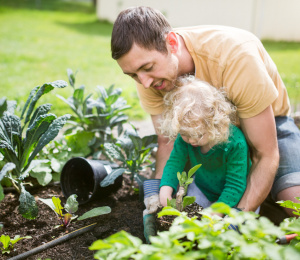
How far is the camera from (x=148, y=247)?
39.4 inches

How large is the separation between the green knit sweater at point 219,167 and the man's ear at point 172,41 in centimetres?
57

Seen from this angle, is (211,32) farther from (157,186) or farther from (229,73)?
(157,186)

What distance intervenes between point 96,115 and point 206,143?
3.41 feet

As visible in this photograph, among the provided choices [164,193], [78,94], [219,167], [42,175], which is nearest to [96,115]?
[78,94]

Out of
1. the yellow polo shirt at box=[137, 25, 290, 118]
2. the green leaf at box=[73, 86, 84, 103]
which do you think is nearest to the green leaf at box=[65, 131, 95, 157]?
the green leaf at box=[73, 86, 84, 103]

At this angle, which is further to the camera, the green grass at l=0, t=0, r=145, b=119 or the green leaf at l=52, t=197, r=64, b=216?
the green grass at l=0, t=0, r=145, b=119

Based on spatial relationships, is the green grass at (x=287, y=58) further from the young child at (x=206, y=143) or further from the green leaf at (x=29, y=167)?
the green leaf at (x=29, y=167)

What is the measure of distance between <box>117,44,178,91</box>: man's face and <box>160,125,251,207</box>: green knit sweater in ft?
1.36

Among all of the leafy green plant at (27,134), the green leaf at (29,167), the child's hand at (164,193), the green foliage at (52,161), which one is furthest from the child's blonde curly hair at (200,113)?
the green foliage at (52,161)

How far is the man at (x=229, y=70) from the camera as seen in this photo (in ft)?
6.43

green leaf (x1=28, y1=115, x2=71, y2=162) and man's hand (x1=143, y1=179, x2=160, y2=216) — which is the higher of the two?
green leaf (x1=28, y1=115, x2=71, y2=162)

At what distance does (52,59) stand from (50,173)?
5044mm

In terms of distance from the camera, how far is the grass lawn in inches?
192

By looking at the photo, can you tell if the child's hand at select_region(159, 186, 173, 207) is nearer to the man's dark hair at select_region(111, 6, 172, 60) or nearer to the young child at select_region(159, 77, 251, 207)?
the young child at select_region(159, 77, 251, 207)
